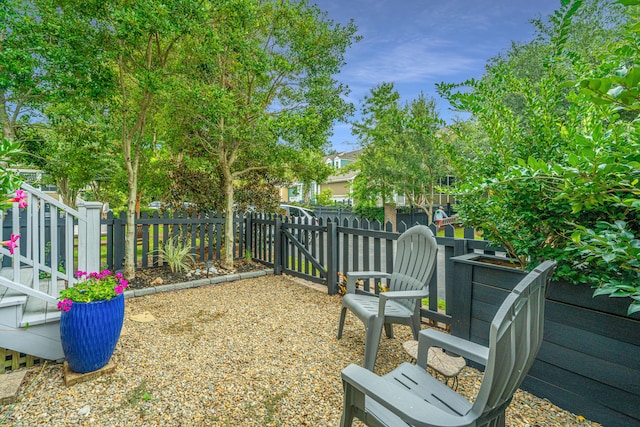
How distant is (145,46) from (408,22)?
5284 millimetres

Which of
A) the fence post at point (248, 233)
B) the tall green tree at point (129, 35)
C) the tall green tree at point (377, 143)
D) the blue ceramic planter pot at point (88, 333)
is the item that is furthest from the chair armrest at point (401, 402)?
the tall green tree at point (377, 143)

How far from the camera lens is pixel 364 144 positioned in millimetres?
14883

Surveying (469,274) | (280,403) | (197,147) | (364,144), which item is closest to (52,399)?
(280,403)

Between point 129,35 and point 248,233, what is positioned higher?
point 129,35

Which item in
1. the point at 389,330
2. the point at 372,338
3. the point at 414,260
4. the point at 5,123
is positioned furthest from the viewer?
the point at 5,123

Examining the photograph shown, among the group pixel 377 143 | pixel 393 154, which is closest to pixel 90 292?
pixel 393 154

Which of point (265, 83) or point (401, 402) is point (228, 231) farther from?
point (401, 402)

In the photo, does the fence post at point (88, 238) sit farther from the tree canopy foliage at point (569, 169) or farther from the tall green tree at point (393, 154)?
the tall green tree at point (393, 154)

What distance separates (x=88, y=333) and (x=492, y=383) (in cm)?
265

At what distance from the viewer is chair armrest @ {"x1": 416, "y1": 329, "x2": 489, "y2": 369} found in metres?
1.57

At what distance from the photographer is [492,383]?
1085mm

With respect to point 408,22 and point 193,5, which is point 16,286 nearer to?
point 193,5

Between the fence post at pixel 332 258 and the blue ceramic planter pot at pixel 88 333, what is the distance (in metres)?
2.84

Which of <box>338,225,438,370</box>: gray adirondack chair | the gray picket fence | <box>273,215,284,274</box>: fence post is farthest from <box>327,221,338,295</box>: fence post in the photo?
<box>338,225,438,370</box>: gray adirondack chair
